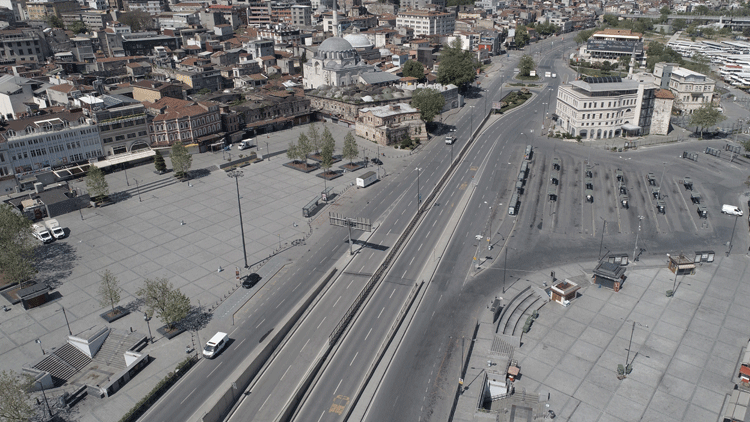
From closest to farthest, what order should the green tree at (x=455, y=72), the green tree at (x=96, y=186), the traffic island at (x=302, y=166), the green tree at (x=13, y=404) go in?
the green tree at (x=13, y=404) < the green tree at (x=96, y=186) < the traffic island at (x=302, y=166) < the green tree at (x=455, y=72)

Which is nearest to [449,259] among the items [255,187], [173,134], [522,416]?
[522,416]

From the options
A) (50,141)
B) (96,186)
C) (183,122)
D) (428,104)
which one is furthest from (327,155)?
(50,141)

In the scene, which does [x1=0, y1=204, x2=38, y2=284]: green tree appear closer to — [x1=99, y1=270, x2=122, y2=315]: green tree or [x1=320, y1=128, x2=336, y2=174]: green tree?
[x1=99, y1=270, x2=122, y2=315]: green tree

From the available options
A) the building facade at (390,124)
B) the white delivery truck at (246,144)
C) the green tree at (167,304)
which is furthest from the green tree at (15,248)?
the building facade at (390,124)

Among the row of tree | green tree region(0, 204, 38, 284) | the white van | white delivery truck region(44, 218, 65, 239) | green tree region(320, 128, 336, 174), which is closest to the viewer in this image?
the white van

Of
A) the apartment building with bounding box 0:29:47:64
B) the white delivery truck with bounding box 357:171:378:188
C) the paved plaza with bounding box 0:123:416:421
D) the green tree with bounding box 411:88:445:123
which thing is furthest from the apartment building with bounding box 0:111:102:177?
the apartment building with bounding box 0:29:47:64

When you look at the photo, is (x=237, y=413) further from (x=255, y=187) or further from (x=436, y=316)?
(x=255, y=187)

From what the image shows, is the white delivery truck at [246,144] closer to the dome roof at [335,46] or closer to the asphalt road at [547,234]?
the dome roof at [335,46]
